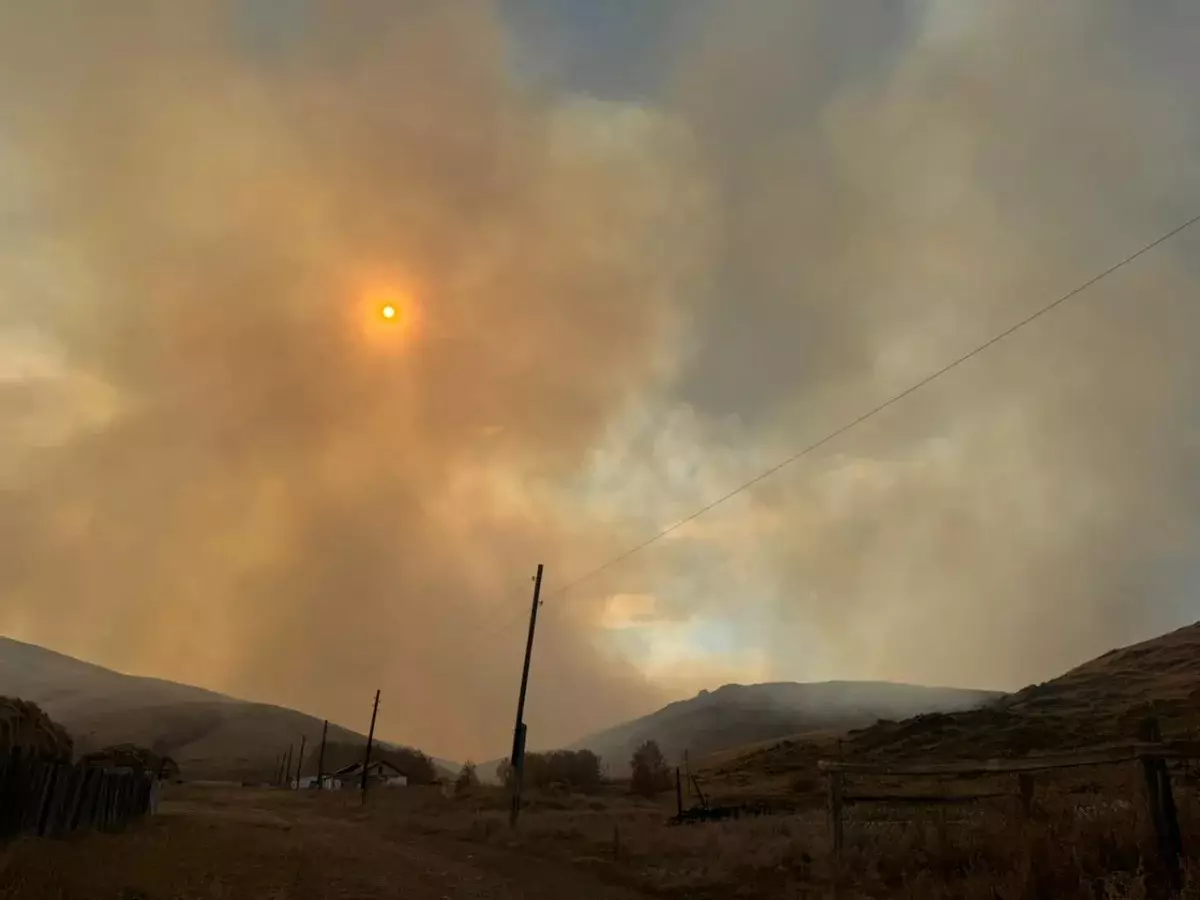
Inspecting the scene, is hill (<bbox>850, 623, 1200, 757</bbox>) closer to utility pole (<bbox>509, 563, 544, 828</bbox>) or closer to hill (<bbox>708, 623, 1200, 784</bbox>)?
hill (<bbox>708, 623, 1200, 784</bbox>)

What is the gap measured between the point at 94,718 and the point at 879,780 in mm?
198518

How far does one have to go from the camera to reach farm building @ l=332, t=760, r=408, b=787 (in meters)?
92.6

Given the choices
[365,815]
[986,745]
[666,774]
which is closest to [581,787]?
[666,774]

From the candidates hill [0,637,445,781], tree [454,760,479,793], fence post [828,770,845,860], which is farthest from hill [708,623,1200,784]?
hill [0,637,445,781]

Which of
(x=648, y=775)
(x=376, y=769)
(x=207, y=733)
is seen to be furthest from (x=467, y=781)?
(x=207, y=733)

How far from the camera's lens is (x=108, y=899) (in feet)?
36.8

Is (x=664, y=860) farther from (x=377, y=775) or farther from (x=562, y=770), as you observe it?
(x=377, y=775)

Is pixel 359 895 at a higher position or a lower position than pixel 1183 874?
lower

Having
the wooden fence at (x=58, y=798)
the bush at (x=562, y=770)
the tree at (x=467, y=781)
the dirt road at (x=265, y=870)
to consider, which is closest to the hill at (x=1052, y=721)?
the bush at (x=562, y=770)

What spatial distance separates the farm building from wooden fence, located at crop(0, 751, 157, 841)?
7378 cm

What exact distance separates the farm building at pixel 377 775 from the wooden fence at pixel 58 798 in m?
73.8

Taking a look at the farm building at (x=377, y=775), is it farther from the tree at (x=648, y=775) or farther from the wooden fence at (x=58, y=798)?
the wooden fence at (x=58, y=798)

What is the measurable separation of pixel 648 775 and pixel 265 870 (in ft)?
148

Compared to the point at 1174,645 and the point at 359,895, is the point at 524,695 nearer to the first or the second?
the point at 359,895
